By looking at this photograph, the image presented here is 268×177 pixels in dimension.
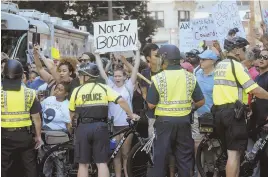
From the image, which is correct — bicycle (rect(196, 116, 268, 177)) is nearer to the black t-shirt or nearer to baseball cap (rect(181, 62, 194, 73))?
the black t-shirt

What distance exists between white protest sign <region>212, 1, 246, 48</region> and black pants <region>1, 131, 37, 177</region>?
13.7ft

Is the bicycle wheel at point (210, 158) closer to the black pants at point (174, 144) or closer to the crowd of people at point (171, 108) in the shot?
the crowd of people at point (171, 108)

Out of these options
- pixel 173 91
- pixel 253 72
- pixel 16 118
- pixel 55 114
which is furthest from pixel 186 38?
pixel 16 118

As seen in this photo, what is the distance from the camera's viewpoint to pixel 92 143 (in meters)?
7.79

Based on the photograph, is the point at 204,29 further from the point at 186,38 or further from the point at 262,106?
the point at 262,106

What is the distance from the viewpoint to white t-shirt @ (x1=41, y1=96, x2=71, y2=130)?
9.06m

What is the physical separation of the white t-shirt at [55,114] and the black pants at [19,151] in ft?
3.06

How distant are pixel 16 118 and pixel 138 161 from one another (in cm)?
195

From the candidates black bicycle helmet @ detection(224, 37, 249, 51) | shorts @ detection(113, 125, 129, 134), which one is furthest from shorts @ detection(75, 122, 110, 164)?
black bicycle helmet @ detection(224, 37, 249, 51)

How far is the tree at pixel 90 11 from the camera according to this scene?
37250 millimetres

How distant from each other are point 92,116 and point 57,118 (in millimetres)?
1515

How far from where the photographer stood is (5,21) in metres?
16.2

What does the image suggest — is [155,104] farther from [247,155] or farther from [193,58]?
[193,58]

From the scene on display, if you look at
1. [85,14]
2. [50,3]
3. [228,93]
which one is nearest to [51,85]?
[228,93]
